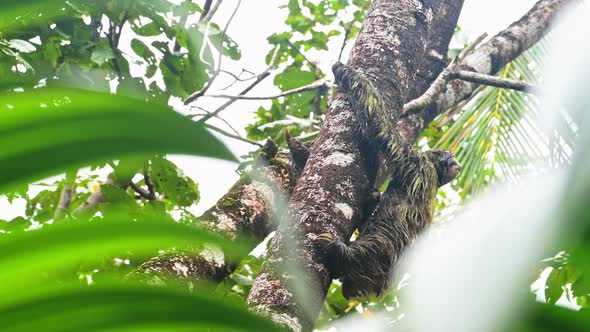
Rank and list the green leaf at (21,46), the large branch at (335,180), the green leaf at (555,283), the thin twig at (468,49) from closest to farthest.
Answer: the large branch at (335,180) < the green leaf at (21,46) < the green leaf at (555,283) < the thin twig at (468,49)

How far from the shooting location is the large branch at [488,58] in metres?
4.01

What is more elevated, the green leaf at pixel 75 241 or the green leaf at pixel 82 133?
the green leaf at pixel 82 133

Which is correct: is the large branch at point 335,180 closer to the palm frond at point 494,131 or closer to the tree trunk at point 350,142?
the tree trunk at point 350,142

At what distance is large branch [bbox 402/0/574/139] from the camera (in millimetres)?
4008

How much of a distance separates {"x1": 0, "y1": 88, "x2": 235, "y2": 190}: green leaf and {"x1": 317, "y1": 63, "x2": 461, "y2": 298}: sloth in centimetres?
209

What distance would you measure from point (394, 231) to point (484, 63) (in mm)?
1583

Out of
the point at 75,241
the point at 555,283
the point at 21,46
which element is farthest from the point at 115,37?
the point at 75,241

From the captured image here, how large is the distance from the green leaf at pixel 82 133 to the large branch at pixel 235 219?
5.43ft

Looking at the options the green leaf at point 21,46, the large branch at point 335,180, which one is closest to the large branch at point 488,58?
the large branch at point 335,180

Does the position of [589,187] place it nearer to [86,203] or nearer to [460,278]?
[460,278]

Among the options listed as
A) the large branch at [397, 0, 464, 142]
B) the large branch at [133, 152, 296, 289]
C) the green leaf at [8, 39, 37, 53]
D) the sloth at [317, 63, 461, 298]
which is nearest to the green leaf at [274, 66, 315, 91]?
the large branch at [397, 0, 464, 142]

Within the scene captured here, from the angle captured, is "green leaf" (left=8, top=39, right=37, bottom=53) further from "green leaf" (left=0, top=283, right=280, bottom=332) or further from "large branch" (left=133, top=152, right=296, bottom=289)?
"green leaf" (left=0, top=283, right=280, bottom=332)

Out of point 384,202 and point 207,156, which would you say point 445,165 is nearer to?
point 384,202

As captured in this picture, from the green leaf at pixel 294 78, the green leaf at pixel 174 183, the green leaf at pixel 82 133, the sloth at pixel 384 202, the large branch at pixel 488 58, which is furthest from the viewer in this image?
the green leaf at pixel 294 78
